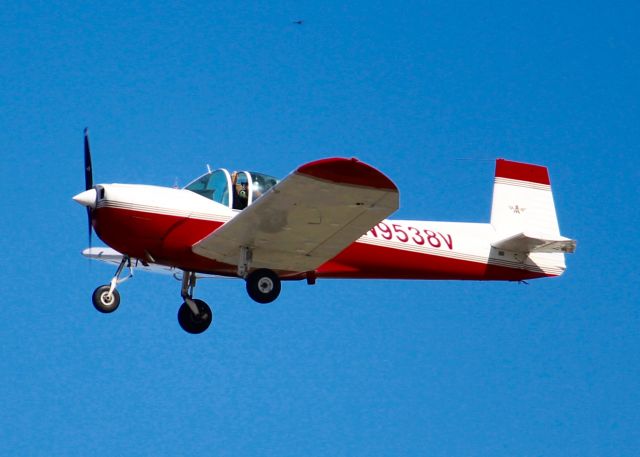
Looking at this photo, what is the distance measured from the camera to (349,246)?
17.9 meters

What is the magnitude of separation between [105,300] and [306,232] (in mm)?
3164

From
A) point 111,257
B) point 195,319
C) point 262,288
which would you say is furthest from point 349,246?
point 111,257

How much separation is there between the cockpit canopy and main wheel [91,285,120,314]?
80.6 inches

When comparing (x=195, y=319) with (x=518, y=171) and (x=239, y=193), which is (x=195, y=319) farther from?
(x=518, y=171)

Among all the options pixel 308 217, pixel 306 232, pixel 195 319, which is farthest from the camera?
pixel 195 319

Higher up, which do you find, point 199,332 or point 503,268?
point 503,268

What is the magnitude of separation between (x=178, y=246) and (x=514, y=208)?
239 inches

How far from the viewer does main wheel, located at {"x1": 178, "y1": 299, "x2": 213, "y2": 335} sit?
1809cm

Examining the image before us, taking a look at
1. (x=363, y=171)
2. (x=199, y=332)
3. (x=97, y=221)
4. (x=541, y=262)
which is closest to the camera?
(x=363, y=171)

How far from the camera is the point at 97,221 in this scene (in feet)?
55.5

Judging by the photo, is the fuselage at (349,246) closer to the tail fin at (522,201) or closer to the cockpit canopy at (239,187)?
the cockpit canopy at (239,187)

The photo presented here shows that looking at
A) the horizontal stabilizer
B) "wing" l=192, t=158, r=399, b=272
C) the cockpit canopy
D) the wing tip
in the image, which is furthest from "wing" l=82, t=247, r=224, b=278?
the horizontal stabilizer

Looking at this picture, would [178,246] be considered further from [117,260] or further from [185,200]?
[117,260]

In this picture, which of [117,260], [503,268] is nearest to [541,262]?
[503,268]
